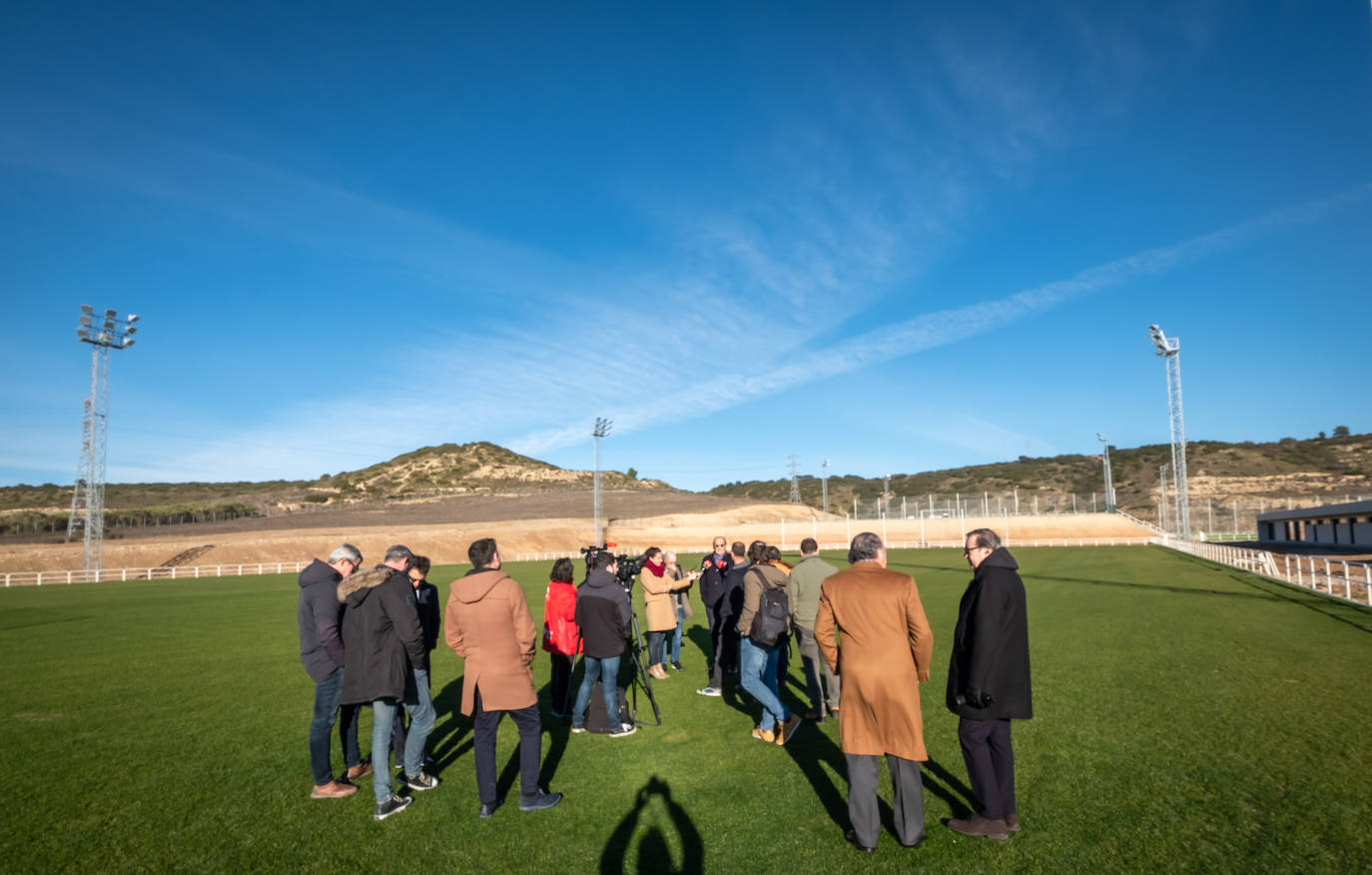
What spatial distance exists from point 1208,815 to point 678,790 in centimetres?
378

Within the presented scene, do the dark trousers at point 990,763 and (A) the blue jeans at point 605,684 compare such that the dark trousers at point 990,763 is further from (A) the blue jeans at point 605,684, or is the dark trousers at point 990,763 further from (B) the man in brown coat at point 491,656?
(A) the blue jeans at point 605,684

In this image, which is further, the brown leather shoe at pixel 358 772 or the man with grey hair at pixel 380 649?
the brown leather shoe at pixel 358 772

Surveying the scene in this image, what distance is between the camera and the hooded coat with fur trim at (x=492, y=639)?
5383 mm

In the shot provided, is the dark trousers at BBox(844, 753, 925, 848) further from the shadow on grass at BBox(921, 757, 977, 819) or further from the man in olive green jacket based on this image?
the man in olive green jacket

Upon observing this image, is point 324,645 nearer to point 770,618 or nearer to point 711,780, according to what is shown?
point 711,780

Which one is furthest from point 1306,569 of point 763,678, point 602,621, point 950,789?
point 602,621

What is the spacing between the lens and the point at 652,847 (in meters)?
4.91

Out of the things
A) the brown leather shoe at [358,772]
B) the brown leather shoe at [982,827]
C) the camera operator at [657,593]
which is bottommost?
the brown leather shoe at [358,772]

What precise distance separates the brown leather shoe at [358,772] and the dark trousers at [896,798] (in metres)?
4.25

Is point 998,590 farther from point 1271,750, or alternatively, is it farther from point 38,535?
point 38,535

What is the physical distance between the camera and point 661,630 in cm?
998

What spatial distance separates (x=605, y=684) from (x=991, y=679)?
4.22 meters

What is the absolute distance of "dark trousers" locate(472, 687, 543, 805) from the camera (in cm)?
542

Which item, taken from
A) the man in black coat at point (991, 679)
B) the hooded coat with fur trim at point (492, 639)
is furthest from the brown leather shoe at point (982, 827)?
the hooded coat with fur trim at point (492, 639)
